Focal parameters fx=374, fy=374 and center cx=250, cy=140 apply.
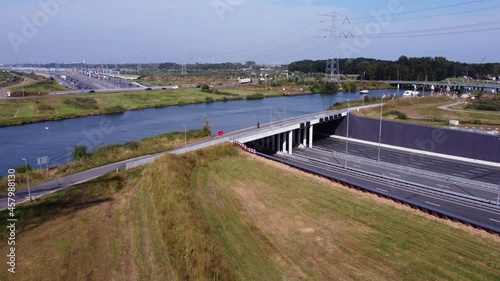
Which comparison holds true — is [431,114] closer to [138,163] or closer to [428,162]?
[428,162]

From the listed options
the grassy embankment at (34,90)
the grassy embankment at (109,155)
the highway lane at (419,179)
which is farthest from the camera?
the grassy embankment at (34,90)

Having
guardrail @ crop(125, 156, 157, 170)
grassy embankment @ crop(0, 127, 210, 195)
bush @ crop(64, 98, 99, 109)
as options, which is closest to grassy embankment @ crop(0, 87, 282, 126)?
bush @ crop(64, 98, 99, 109)

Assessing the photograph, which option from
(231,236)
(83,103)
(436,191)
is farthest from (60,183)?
(83,103)

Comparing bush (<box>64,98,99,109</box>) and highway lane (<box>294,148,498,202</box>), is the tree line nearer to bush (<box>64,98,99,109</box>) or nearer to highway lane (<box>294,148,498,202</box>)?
bush (<box>64,98,99,109</box>)

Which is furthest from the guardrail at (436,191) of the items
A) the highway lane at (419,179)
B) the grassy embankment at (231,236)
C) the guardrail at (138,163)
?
the guardrail at (138,163)

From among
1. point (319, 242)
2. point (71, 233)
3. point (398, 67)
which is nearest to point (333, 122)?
point (319, 242)

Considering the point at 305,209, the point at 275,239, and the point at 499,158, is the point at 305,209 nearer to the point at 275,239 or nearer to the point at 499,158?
the point at 275,239

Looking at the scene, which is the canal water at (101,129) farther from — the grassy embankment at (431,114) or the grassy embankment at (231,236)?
the grassy embankment at (231,236)
